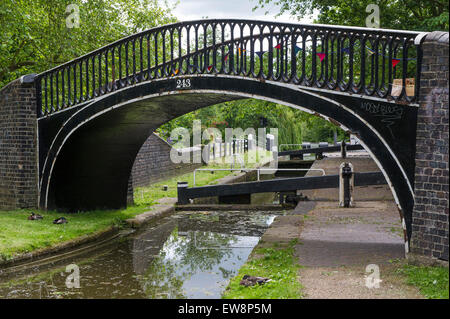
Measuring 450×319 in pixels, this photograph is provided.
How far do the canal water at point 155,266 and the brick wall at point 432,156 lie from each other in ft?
8.96

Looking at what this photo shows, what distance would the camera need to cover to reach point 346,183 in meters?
12.4

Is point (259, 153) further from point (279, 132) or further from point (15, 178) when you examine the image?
point (15, 178)

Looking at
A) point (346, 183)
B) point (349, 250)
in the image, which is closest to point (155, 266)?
point (349, 250)

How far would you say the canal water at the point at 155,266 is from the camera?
25.1ft

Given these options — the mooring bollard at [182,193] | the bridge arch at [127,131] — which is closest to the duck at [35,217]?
the bridge arch at [127,131]

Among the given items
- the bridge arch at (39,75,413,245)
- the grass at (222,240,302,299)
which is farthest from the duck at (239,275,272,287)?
the bridge arch at (39,75,413,245)

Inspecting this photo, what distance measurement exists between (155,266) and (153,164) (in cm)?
1011

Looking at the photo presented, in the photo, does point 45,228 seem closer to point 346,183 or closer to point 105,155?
point 105,155

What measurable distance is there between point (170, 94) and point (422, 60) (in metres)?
4.86

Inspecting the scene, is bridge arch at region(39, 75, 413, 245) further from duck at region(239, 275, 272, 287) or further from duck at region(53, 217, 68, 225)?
duck at region(239, 275, 272, 287)

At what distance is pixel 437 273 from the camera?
627cm

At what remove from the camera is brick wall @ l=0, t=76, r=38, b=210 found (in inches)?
497

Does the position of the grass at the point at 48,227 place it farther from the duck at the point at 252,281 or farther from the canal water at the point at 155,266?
the duck at the point at 252,281
